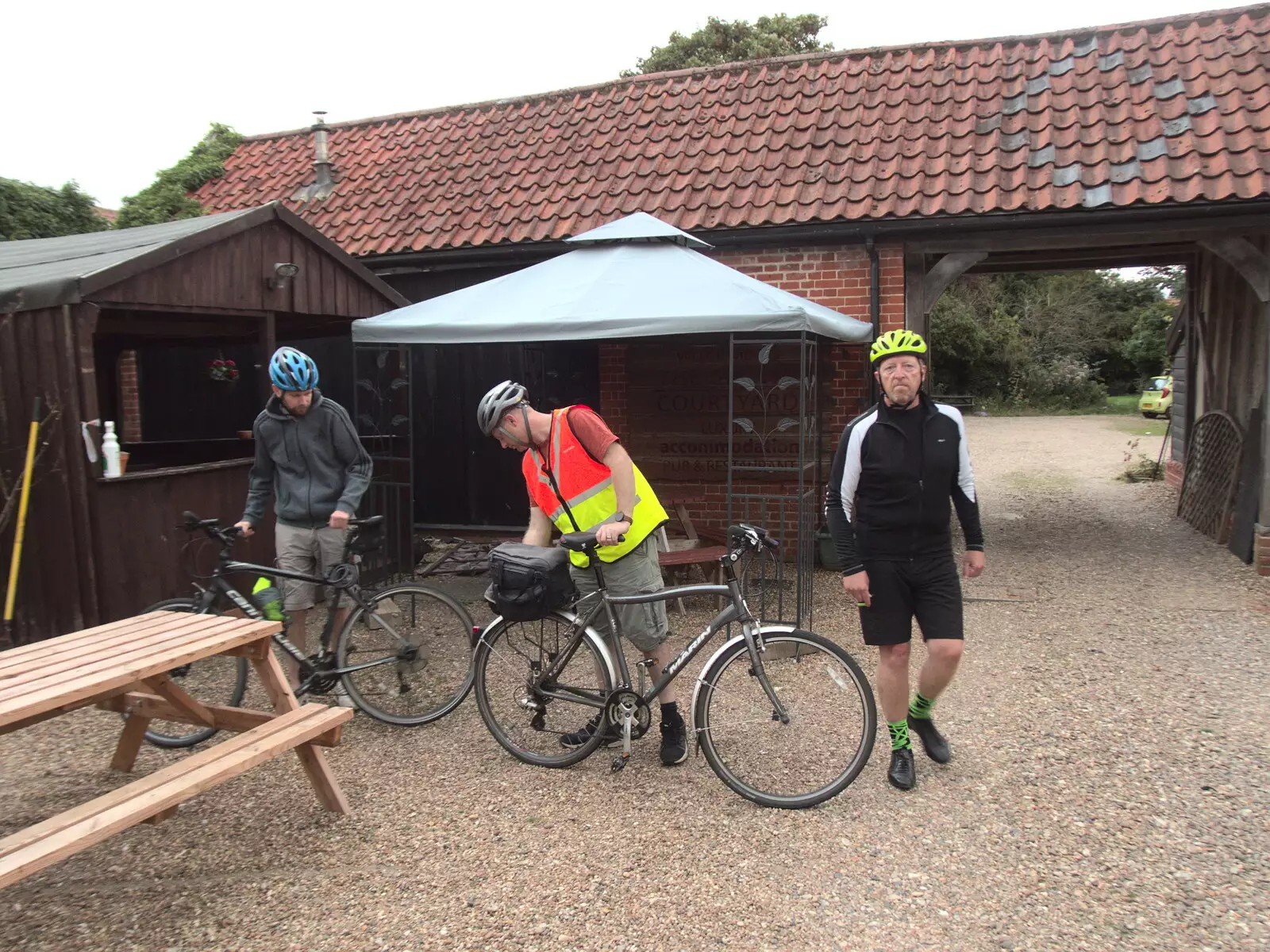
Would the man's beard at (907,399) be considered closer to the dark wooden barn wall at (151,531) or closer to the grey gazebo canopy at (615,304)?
the grey gazebo canopy at (615,304)

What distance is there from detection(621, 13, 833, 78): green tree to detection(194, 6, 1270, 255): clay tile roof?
51.8 feet

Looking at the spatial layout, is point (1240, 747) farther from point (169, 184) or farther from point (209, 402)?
point (169, 184)

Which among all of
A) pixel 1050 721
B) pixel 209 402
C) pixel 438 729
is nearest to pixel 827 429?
pixel 1050 721

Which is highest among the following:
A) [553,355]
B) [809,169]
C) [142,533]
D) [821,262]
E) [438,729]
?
[809,169]

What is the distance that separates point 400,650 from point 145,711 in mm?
1109

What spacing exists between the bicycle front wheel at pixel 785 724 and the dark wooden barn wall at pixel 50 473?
3699mm

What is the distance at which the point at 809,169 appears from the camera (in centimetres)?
866

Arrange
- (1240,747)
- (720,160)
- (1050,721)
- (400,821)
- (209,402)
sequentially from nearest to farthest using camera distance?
1. (400,821)
2. (1240,747)
3. (1050,721)
4. (720,160)
5. (209,402)

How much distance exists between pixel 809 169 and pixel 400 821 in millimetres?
6802

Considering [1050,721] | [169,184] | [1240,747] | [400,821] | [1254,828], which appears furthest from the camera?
[169,184]

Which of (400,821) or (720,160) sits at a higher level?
(720,160)

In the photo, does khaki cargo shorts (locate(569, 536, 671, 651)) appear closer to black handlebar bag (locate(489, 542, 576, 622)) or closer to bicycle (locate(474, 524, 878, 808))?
bicycle (locate(474, 524, 878, 808))

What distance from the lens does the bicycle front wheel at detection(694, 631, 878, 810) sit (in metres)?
3.68

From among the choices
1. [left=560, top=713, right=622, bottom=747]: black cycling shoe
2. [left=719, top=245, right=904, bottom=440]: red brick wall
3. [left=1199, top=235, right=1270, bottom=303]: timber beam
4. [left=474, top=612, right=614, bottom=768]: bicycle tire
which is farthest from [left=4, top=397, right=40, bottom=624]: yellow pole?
[left=1199, top=235, right=1270, bottom=303]: timber beam
